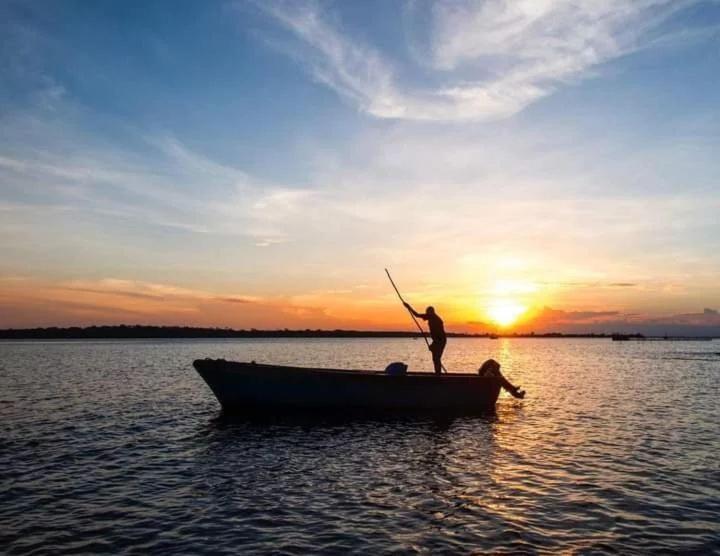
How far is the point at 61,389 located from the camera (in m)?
33.1

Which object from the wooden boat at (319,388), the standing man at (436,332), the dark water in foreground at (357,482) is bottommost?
the dark water in foreground at (357,482)

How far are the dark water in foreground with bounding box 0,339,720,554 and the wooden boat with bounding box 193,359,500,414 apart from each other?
1124 millimetres

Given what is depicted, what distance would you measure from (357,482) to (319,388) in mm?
9504

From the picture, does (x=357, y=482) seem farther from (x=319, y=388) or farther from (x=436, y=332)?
(x=436, y=332)

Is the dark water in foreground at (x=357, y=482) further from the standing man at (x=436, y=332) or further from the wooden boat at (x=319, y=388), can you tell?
the standing man at (x=436, y=332)

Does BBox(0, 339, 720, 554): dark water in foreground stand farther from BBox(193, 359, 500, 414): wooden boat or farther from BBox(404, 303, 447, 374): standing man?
BBox(404, 303, 447, 374): standing man

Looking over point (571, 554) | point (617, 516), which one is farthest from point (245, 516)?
point (617, 516)

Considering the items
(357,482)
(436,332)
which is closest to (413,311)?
(436,332)

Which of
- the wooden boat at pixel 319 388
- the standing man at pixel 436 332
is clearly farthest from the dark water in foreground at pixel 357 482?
the standing man at pixel 436 332

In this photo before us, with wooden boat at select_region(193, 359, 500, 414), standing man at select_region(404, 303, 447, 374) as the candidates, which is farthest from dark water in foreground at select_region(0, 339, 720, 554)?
standing man at select_region(404, 303, 447, 374)

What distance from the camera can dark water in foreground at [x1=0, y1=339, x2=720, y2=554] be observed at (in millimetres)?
9508

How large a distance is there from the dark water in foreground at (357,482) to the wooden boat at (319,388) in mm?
1124

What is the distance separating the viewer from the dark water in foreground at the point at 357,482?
9.51 metres

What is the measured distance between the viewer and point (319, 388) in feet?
73.4
